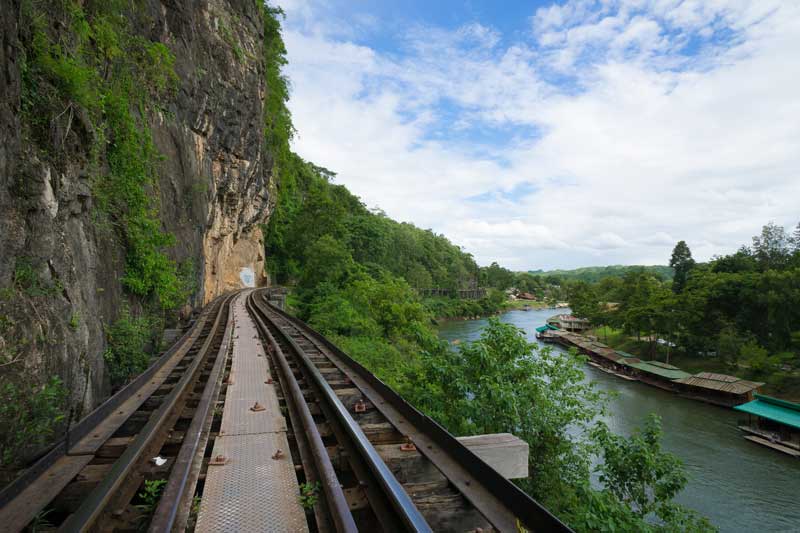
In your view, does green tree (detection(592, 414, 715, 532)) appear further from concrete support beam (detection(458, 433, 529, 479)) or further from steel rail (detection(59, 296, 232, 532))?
steel rail (detection(59, 296, 232, 532))

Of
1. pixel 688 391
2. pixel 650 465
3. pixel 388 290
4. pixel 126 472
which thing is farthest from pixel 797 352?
pixel 126 472

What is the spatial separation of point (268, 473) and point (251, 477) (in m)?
0.13

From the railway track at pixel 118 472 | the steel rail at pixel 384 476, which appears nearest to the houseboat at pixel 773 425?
the steel rail at pixel 384 476

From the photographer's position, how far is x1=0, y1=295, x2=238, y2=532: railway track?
243 cm

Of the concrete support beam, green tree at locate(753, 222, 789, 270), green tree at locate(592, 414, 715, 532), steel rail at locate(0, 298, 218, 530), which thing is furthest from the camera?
green tree at locate(753, 222, 789, 270)

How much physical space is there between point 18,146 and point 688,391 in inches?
1405

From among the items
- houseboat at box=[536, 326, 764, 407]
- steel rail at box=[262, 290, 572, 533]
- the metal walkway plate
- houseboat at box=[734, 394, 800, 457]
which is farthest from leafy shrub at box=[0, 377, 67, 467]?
houseboat at box=[734, 394, 800, 457]

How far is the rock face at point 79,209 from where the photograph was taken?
4.26 meters

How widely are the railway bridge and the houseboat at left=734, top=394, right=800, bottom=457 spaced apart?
24.8 meters

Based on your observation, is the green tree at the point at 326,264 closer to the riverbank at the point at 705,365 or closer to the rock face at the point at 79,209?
the rock face at the point at 79,209

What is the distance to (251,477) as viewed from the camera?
3.11 m

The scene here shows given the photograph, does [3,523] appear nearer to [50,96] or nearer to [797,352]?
[50,96]

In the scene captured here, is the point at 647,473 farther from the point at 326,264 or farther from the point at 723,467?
the point at 326,264

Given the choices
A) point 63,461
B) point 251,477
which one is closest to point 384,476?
point 251,477
